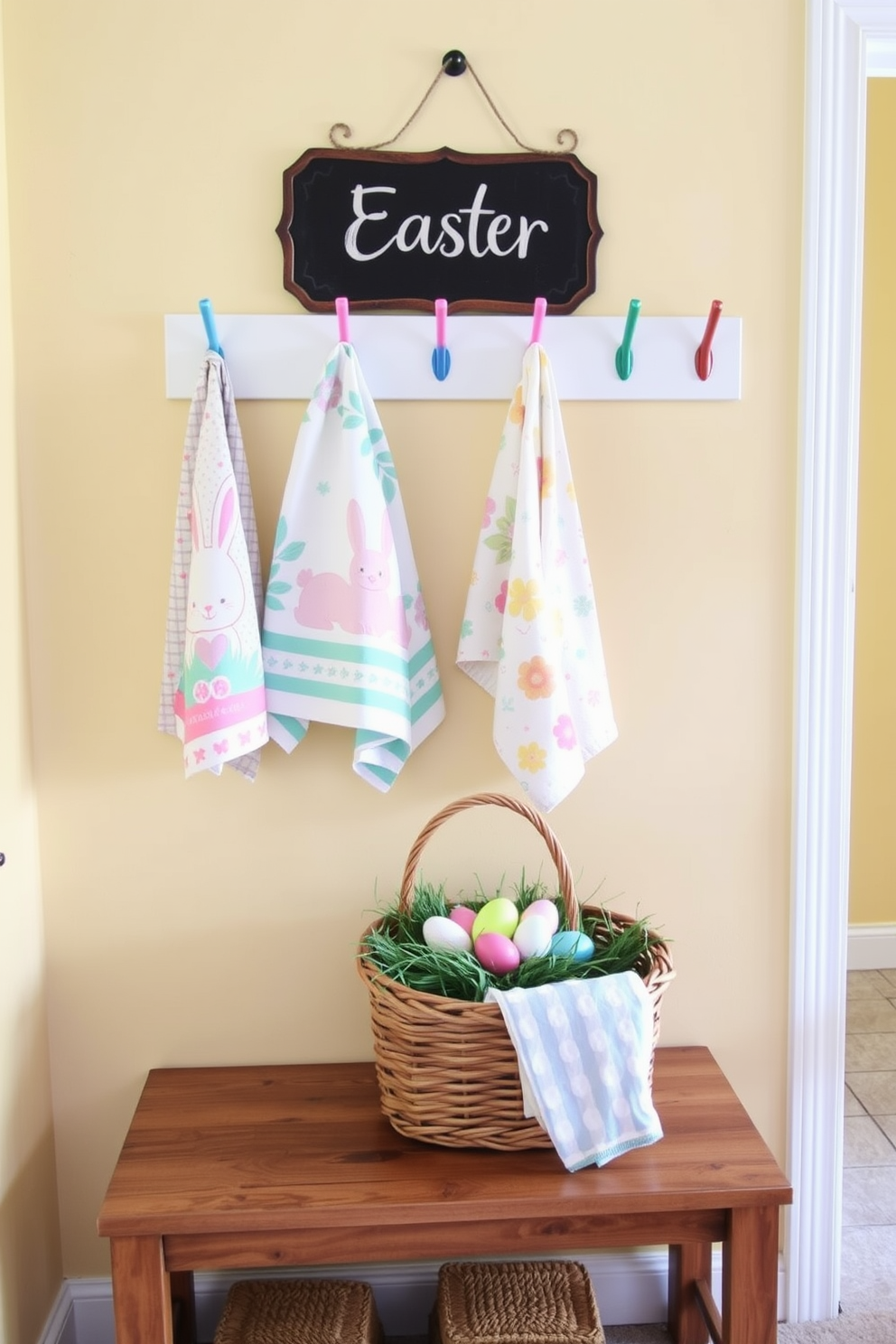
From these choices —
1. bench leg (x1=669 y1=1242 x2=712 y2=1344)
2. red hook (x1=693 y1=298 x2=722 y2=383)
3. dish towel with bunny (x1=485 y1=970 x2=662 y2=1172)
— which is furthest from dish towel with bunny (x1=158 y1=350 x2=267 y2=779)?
bench leg (x1=669 y1=1242 x2=712 y2=1344)

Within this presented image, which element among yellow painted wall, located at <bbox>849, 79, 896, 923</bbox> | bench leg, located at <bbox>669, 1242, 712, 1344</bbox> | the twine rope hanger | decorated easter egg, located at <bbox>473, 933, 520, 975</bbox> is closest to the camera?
decorated easter egg, located at <bbox>473, 933, 520, 975</bbox>

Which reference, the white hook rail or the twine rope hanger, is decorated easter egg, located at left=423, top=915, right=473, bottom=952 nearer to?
the white hook rail

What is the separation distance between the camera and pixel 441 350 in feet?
4.95

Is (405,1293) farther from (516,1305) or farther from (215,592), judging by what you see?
(215,592)

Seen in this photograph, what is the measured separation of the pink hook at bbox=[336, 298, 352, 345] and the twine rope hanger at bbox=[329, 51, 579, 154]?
0.23 metres

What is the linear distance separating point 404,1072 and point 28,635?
79 cm

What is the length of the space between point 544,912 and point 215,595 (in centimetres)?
59

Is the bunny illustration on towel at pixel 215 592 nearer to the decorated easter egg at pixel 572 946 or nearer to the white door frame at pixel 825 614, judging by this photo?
the decorated easter egg at pixel 572 946

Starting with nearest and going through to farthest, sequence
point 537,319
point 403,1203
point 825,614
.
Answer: point 403,1203 → point 537,319 → point 825,614

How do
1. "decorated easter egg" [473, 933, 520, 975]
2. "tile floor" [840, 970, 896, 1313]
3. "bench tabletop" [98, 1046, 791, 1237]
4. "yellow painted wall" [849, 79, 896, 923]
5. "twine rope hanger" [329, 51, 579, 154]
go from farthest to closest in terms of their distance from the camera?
"yellow painted wall" [849, 79, 896, 923]
"tile floor" [840, 970, 896, 1313]
"twine rope hanger" [329, 51, 579, 154]
"decorated easter egg" [473, 933, 520, 975]
"bench tabletop" [98, 1046, 791, 1237]

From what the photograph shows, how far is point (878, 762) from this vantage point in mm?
2896

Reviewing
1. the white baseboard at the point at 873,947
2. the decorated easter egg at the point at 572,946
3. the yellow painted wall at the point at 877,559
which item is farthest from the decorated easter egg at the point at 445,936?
the white baseboard at the point at 873,947

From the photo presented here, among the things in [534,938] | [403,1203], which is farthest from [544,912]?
[403,1203]

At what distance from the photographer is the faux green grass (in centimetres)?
137
